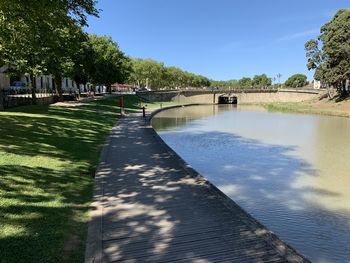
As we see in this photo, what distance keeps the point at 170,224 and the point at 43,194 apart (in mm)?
3001

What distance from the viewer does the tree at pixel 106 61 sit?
58.2 m

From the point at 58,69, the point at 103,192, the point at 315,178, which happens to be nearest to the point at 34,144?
the point at 103,192

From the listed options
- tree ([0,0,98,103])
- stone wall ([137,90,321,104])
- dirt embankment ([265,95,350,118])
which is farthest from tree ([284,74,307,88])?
Result: tree ([0,0,98,103])

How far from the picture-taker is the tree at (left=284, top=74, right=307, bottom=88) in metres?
179

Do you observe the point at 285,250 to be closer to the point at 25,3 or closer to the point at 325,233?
the point at 325,233

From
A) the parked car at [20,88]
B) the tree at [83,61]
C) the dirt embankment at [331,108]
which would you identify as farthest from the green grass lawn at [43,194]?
the dirt embankment at [331,108]

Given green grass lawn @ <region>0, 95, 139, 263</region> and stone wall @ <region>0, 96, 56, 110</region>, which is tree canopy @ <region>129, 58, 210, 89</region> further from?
green grass lawn @ <region>0, 95, 139, 263</region>

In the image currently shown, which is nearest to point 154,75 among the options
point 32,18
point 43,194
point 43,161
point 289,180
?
point 32,18

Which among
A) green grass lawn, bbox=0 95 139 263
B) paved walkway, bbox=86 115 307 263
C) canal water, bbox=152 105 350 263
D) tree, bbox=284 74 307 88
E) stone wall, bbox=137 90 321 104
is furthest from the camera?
tree, bbox=284 74 307 88

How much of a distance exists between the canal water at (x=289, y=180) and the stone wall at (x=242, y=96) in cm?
6869

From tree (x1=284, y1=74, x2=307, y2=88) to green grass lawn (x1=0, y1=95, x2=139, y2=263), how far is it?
566 ft

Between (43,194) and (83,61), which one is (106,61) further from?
(43,194)

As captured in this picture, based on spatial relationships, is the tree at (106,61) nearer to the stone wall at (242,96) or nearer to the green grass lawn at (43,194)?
the stone wall at (242,96)

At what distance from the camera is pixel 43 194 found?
8641mm
